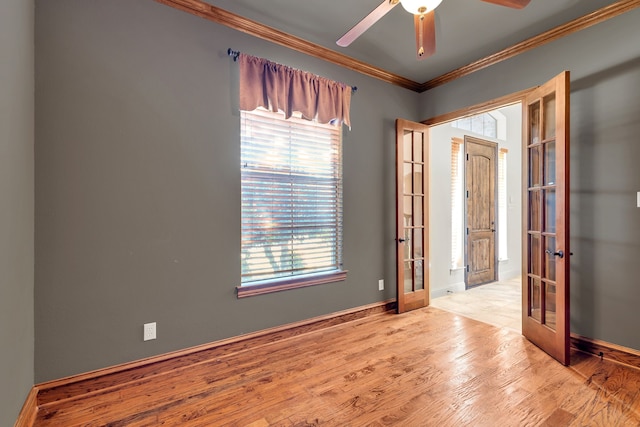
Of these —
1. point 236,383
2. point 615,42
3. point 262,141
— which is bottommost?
point 236,383

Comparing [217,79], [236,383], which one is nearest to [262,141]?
[217,79]

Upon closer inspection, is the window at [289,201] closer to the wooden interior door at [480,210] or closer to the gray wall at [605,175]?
the gray wall at [605,175]

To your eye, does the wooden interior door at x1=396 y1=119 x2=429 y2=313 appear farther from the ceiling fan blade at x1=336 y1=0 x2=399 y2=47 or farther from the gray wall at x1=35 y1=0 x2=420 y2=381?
the ceiling fan blade at x1=336 y1=0 x2=399 y2=47

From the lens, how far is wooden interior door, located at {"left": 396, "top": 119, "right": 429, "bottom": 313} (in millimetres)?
3727

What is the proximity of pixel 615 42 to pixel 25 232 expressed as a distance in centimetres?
439

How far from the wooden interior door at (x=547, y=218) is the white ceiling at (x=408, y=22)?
586mm

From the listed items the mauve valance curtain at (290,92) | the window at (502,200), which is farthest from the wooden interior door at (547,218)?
the window at (502,200)

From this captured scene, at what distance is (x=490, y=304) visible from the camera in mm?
4031

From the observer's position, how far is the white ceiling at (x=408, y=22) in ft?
7.97

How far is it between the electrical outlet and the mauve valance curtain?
6.13 feet

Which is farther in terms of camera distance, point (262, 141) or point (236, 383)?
point (262, 141)

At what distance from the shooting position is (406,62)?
3359mm

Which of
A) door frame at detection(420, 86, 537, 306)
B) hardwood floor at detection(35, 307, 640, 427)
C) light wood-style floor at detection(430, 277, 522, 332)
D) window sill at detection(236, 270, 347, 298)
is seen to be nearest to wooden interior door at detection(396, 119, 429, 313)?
door frame at detection(420, 86, 537, 306)

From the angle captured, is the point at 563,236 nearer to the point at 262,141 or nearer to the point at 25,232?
the point at 262,141
